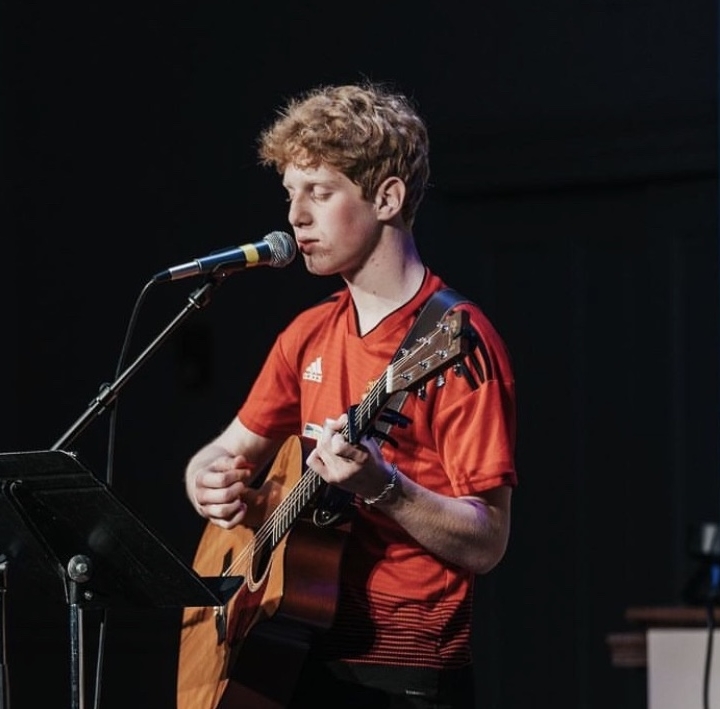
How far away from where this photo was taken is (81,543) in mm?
2471

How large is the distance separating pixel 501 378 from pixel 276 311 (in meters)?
3.82

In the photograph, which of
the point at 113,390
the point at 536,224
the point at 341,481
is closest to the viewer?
the point at 341,481

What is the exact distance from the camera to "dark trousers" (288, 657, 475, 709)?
8.23 ft

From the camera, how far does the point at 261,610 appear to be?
2545 mm

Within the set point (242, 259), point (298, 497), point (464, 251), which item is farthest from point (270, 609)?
point (464, 251)

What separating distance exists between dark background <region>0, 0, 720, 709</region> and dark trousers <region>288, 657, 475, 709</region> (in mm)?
2910

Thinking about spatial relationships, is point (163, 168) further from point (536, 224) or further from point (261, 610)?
point (261, 610)

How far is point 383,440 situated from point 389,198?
0.44 meters

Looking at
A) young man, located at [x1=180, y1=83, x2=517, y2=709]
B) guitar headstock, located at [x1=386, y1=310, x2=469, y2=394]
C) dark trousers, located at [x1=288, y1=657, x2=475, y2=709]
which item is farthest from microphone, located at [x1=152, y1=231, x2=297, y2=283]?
dark trousers, located at [x1=288, y1=657, x2=475, y2=709]

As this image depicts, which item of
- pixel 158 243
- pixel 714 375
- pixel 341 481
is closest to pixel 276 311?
pixel 158 243

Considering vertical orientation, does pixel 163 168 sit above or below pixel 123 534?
above

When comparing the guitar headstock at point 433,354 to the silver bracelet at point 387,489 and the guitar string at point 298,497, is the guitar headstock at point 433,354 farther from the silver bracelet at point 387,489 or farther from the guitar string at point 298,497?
the silver bracelet at point 387,489

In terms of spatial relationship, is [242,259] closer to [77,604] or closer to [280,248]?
[280,248]

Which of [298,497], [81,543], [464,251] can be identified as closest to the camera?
[81,543]
